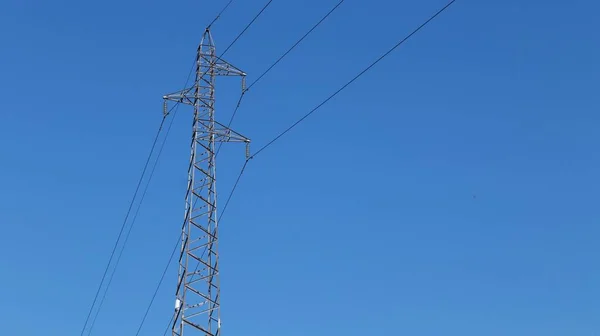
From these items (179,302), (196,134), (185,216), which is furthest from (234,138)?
(179,302)

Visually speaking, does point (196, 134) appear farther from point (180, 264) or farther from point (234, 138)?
A: point (180, 264)

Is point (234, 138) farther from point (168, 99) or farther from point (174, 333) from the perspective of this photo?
point (174, 333)

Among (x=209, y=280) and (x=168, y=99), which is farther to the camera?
(x=168, y=99)

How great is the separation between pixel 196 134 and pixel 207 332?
11668 mm

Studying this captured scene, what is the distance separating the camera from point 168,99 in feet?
191

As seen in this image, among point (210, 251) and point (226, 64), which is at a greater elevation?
point (226, 64)

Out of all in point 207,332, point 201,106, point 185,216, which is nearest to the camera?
point 207,332

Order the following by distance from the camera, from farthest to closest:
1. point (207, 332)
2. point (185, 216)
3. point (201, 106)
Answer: point (201, 106), point (185, 216), point (207, 332)

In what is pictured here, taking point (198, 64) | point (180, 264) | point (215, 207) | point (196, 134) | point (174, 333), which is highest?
point (198, 64)

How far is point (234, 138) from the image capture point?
182 feet

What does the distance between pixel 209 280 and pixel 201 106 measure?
35.4ft

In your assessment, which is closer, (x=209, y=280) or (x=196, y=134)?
(x=209, y=280)

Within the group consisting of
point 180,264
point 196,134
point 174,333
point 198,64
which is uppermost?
point 198,64

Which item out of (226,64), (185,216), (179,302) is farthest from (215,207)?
(226,64)
